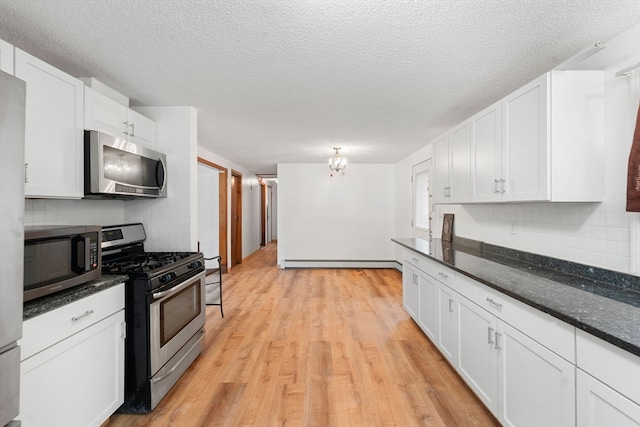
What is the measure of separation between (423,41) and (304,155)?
3600 mm

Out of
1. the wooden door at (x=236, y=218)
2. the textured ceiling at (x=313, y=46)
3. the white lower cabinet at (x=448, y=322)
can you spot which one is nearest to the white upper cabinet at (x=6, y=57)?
the textured ceiling at (x=313, y=46)

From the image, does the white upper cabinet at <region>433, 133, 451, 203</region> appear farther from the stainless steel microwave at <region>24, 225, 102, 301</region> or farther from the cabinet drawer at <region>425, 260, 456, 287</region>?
the stainless steel microwave at <region>24, 225, 102, 301</region>

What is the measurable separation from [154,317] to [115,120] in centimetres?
149

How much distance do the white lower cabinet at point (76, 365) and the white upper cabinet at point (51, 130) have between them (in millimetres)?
705

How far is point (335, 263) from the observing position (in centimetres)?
619

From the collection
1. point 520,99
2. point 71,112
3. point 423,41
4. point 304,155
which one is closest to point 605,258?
point 520,99

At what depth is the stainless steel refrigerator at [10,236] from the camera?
92 centimetres

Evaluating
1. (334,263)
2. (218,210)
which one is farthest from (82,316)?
(334,263)

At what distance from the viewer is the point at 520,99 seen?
6.16ft

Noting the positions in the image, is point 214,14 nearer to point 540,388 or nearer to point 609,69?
point 609,69

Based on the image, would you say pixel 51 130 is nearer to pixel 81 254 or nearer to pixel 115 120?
pixel 115 120

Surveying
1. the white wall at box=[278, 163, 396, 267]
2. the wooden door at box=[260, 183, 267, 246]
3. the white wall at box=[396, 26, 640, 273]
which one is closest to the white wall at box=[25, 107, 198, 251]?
the white wall at box=[396, 26, 640, 273]

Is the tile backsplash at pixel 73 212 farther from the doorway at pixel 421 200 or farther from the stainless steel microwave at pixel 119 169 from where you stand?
the doorway at pixel 421 200

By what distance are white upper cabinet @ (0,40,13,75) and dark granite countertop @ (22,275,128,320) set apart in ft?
3.67
